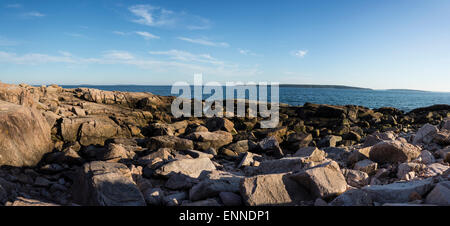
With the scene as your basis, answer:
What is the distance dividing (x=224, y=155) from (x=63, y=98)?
12223 mm

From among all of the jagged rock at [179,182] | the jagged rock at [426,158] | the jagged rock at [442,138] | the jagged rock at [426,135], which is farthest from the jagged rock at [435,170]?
the jagged rock at [179,182]

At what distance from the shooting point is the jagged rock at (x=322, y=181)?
153 inches

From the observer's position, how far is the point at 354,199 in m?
3.47

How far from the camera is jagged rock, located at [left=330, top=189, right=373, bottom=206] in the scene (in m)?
3.45

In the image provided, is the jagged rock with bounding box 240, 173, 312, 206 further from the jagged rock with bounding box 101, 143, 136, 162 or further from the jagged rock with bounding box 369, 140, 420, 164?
the jagged rock with bounding box 101, 143, 136, 162

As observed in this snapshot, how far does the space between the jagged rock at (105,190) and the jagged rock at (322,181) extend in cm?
249

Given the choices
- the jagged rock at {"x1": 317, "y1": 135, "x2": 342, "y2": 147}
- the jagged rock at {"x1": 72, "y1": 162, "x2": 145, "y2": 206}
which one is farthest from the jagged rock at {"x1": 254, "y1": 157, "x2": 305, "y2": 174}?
the jagged rock at {"x1": 317, "y1": 135, "x2": 342, "y2": 147}

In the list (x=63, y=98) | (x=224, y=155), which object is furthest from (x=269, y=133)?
(x=63, y=98)

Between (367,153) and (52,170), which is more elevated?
(367,153)

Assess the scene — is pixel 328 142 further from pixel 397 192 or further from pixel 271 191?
pixel 271 191

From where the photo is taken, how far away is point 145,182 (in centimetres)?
501

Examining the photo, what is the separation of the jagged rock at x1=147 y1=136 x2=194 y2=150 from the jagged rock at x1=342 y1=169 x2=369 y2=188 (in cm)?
575
